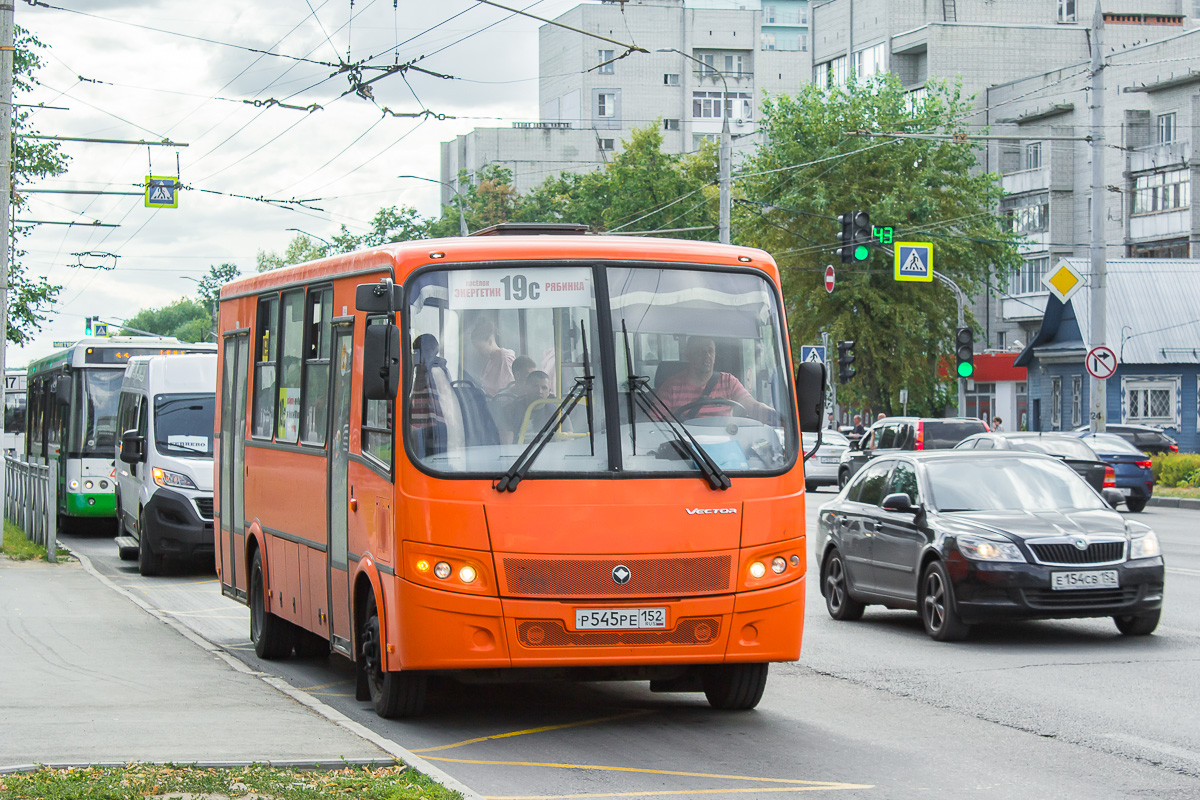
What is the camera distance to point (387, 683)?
8781 millimetres

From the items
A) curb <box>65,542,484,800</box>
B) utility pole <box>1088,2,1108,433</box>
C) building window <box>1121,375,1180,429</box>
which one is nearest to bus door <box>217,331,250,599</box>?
curb <box>65,542,484,800</box>

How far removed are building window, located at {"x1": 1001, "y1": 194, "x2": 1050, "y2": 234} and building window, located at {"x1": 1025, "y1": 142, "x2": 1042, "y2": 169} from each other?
1551mm

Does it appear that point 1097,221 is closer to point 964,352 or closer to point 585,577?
point 964,352

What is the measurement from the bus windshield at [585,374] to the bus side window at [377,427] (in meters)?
0.22

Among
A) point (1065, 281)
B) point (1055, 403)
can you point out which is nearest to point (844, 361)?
point (1065, 281)

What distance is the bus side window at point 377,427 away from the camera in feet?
28.2

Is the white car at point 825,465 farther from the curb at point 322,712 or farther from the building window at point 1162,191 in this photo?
the building window at point 1162,191

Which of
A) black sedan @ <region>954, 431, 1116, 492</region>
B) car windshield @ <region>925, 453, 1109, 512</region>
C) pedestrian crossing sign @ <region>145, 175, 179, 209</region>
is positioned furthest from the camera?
pedestrian crossing sign @ <region>145, 175, 179, 209</region>

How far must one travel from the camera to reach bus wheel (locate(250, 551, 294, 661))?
11.8 metres

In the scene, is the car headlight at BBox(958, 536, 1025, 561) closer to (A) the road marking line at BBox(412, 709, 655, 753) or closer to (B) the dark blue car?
(A) the road marking line at BBox(412, 709, 655, 753)

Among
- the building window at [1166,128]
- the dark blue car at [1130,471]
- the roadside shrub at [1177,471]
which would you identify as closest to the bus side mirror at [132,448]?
the dark blue car at [1130,471]

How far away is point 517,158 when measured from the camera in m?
100

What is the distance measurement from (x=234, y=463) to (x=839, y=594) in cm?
528

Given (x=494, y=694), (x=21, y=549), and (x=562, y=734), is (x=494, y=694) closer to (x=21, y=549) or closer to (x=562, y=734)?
(x=562, y=734)
